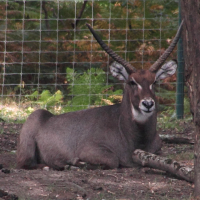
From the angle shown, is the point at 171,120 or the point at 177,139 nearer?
the point at 177,139

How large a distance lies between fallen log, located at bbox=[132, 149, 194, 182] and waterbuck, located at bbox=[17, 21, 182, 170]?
256 mm

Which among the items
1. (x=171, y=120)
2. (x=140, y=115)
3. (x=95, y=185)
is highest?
(x=140, y=115)

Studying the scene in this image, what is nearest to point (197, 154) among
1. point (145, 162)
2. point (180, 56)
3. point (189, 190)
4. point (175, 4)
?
point (189, 190)

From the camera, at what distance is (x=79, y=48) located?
13.0 metres

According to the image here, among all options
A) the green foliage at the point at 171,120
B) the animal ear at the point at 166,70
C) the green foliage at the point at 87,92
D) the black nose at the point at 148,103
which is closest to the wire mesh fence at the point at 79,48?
the green foliage at the point at 87,92

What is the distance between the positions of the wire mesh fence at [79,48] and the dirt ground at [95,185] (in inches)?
203

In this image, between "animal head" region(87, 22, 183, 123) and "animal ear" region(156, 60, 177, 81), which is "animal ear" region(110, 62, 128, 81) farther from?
"animal ear" region(156, 60, 177, 81)

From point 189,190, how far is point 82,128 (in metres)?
2.59

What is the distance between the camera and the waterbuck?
6660mm

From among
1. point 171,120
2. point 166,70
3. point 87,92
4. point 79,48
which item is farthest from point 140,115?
point 79,48

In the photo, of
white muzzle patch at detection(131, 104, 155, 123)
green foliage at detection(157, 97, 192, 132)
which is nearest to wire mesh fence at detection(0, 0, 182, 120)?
green foliage at detection(157, 97, 192, 132)

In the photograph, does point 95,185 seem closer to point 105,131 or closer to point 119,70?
point 105,131

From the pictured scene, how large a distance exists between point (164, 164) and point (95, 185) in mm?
1024

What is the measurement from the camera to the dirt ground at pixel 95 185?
4.81 m
